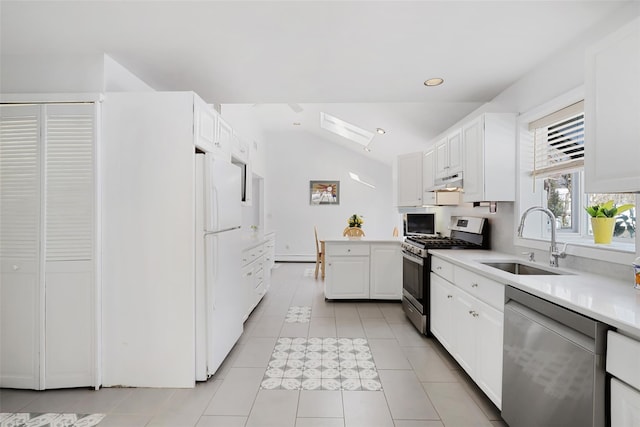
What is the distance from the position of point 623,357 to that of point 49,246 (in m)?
3.17

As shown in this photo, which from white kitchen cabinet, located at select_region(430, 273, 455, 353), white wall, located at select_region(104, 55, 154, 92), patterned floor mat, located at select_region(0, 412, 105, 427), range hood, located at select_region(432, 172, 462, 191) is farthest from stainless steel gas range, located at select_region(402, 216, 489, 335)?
white wall, located at select_region(104, 55, 154, 92)

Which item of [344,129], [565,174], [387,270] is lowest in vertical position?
[387,270]

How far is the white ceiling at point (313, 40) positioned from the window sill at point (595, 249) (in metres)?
1.33

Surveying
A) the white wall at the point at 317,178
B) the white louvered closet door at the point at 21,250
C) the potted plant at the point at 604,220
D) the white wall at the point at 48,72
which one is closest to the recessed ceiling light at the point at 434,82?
the potted plant at the point at 604,220

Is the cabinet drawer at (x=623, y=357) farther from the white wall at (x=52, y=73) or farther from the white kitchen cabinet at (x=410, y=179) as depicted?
the white kitchen cabinet at (x=410, y=179)

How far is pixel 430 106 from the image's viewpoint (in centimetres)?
396

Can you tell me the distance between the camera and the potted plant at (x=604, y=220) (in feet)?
6.26

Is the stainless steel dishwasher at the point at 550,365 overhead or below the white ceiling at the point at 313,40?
below

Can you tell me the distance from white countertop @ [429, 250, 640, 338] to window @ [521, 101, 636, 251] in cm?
41

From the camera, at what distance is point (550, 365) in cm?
145

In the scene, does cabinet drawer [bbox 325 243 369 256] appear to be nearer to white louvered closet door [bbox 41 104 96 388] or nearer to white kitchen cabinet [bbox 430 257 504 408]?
white kitchen cabinet [bbox 430 257 504 408]

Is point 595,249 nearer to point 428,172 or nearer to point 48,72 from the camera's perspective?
point 428,172

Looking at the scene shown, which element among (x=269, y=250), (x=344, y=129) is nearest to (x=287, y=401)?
(x=269, y=250)

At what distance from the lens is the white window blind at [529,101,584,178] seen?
2.21 m
